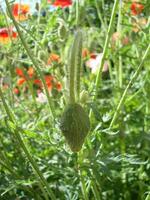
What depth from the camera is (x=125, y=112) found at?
1996 mm

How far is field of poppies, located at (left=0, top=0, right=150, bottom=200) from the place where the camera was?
1075 millimetres

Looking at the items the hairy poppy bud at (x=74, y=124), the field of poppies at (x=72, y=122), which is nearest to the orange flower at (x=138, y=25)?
the field of poppies at (x=72, y=122)

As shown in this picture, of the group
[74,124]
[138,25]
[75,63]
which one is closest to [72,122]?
[74,124]

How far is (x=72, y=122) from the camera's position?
41.3 inches

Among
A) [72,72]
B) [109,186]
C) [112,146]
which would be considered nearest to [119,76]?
Answer: [112,146]

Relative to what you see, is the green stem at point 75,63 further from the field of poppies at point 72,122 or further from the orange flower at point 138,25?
the orange flower at point 138,25

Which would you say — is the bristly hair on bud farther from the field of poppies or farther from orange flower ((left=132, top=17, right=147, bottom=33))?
orange flower ((left=132, top=17, right=147, bottom=33))

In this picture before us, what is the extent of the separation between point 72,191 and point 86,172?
0.17 m

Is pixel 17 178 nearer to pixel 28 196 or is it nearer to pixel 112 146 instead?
pixel 28 196

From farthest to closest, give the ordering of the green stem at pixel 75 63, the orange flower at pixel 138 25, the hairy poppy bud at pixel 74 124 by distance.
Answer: the orange flower at pixel 138 25 → the hairy poppy bud at pixel 74 124 → the green stem at pixel 75 63

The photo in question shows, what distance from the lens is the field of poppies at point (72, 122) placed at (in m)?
1.08

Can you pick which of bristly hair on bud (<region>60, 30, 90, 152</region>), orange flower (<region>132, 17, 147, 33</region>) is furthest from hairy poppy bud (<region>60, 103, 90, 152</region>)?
orange flower (<region>132, 17, 147, 33</region>)

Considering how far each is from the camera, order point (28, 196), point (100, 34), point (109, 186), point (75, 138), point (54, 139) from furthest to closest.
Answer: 1. point (100, 34)
2. point (109, 186)
3. point (28, 196)
4. point (54, 139)
5. point (75, 138)

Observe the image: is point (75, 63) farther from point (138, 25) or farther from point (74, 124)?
point (138, 25)
